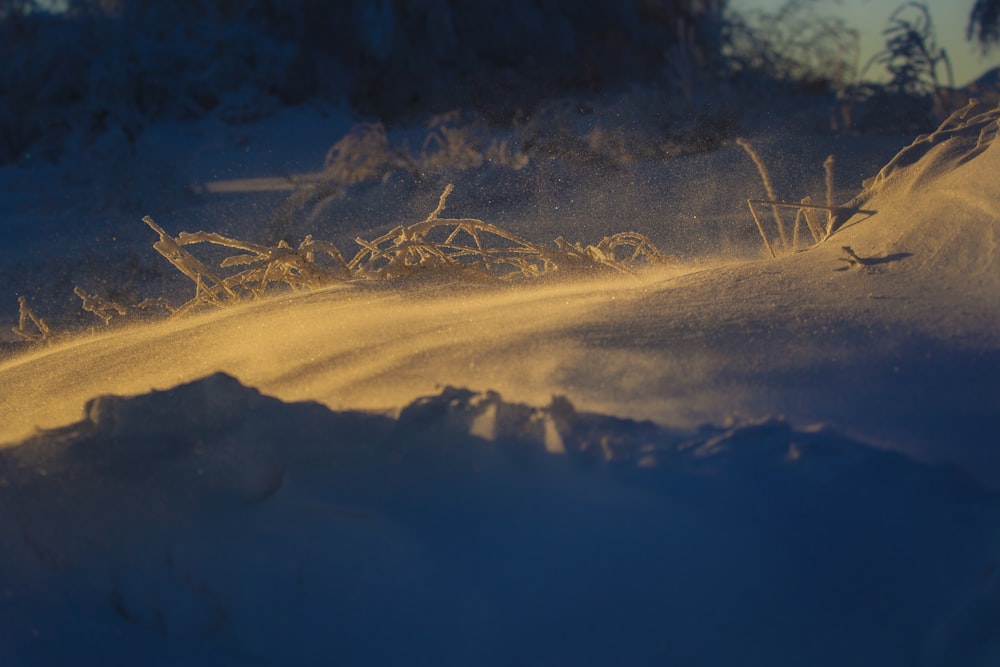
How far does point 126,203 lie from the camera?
662cm

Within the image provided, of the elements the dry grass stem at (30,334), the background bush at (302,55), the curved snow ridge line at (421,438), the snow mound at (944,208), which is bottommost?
the dry grass stem at (30,334)

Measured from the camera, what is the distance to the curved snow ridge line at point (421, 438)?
120 cm

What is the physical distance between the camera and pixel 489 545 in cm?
118

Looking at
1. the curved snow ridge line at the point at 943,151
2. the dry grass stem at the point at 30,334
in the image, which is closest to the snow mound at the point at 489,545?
the curved snow ridge line at the point at 943,151

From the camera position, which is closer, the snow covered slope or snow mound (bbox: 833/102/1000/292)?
the snow covered slope

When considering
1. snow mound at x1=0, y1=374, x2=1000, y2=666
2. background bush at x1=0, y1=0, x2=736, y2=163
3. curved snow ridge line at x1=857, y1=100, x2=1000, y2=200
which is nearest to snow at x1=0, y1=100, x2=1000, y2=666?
snow mound at x1=0, y1=374, x2=1000, y2=666

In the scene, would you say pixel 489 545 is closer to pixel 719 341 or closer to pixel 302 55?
pixel 719 341

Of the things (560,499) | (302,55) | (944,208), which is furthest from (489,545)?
(302,55)

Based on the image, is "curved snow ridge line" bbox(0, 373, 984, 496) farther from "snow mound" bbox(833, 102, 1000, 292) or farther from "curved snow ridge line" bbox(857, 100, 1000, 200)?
"curved snow ridge line" bbox(857, 100, 1000, 200)

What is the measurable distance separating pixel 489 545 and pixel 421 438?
0.69ft

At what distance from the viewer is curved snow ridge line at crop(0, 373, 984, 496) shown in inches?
47.3

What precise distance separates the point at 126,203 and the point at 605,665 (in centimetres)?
639

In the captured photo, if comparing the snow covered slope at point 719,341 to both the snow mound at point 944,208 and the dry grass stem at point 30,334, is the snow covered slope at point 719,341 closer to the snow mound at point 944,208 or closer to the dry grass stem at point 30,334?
the snow mound at point 944,208

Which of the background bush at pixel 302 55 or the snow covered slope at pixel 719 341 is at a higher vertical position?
the background bush at pixel 302 55
